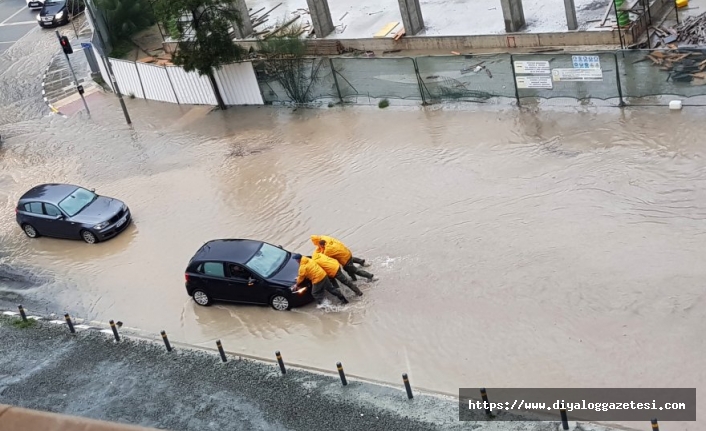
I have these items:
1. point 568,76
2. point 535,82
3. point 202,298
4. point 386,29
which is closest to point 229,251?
point 202,298

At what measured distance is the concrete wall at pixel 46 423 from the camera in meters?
11.4

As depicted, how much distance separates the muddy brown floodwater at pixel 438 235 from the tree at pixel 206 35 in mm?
2116

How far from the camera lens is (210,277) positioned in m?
17.7

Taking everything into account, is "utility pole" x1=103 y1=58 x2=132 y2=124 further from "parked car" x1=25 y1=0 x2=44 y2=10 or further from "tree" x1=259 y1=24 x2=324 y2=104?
"parked car" x1=25 y1=0 x2=44 y2=10

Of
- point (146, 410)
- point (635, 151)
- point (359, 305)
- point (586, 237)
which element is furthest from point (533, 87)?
point (146, 410)

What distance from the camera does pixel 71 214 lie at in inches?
875

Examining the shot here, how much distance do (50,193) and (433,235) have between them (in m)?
10.6

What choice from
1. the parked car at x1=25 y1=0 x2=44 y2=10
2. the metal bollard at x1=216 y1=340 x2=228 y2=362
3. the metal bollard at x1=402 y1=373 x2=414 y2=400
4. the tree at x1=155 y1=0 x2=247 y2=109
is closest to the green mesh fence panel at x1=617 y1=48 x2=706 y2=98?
the tree at x1=155 y1=0 x2=247 y2=109

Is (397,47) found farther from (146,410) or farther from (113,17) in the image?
(146,410)

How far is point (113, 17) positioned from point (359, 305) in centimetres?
2535

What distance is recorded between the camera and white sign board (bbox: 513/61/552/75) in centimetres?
2339

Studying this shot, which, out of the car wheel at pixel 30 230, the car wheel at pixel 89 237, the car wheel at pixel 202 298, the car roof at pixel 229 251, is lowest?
the car wheel at pixel 202 298

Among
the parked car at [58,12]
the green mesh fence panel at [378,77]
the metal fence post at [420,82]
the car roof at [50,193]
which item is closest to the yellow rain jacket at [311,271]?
the car roof at [50,193]

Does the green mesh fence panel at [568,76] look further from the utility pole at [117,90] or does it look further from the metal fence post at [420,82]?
the utility pole at [117,90]
